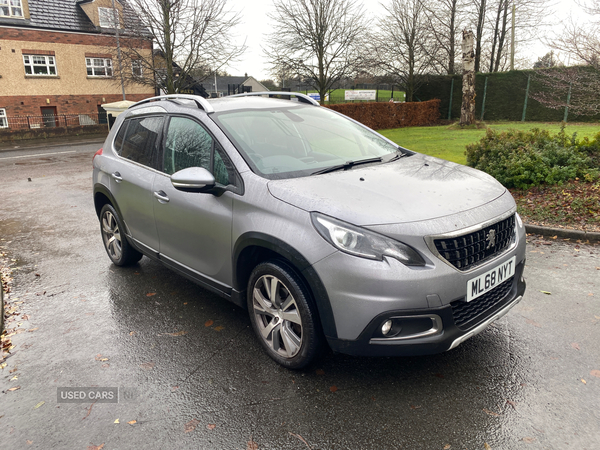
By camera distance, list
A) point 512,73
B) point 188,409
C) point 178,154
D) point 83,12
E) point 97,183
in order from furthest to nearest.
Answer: point 83,12 < point 512,73 < point 97,183 < point 178,154 < point 188,409

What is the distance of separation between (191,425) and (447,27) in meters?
34.7

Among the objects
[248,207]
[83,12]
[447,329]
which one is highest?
[83,12]

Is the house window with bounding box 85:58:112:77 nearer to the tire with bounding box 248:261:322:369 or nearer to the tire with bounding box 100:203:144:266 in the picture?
the tire with bounding box 100:203:144:266

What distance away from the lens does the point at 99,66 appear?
33.1m

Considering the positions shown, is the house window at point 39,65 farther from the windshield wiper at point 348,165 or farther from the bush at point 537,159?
the windshield wiper at point 348,165

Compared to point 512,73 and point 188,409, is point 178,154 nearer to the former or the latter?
point 188,409

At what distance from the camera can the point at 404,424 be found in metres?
2.68

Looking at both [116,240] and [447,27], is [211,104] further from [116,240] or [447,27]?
[447,27]

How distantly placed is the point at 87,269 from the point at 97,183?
3.51ft

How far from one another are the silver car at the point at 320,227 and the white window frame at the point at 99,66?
32.8 meters

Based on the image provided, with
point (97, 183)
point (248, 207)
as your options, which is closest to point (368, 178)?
point (248, 207)

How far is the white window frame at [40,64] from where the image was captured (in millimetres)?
29812

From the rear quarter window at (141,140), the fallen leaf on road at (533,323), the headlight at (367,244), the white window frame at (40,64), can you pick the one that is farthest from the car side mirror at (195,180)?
the white window frame at (40,64)

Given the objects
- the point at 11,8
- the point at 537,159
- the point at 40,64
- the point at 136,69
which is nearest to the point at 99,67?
the point at 40,64
